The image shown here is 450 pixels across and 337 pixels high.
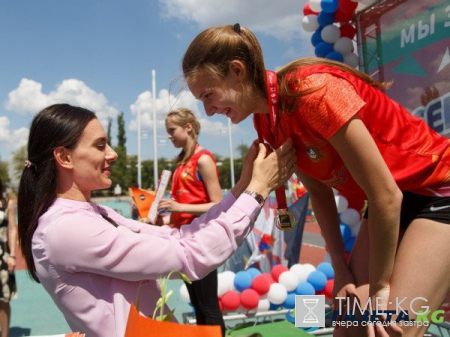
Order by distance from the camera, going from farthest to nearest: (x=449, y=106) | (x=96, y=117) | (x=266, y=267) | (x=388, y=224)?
(x=266, y=267)
(x=449, y=106)
(x=96, y=117)
(x=388, y=224)

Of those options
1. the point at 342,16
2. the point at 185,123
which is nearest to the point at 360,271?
the point at 185,123

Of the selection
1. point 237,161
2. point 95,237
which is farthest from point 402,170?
point 237,161

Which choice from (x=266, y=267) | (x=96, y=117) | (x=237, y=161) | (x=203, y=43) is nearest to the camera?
(x=203, y=43)

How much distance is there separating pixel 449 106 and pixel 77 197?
3.49 meters

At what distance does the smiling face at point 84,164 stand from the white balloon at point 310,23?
14.2 feet

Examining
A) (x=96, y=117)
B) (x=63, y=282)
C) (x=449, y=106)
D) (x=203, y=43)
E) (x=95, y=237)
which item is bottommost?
(x=63, y=282)

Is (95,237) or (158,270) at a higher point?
(95,237)

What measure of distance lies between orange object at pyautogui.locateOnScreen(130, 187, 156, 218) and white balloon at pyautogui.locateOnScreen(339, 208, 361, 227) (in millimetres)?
2259

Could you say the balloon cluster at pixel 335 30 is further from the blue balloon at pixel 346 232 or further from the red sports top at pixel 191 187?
the red sports top at pixel 191 187

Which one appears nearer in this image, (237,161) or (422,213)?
(422,213)

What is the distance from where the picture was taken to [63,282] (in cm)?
141

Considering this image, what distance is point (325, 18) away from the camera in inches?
201

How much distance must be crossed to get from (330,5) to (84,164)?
13.8 feet

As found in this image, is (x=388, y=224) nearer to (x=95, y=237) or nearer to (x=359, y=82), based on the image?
(x=359, y=82)
